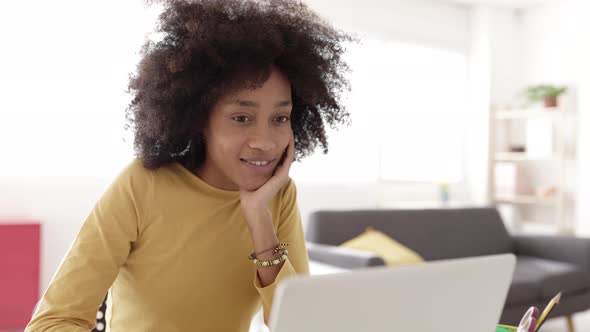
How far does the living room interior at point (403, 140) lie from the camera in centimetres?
362

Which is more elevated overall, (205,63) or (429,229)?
(205,63)

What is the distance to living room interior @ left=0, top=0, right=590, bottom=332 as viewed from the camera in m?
3.62

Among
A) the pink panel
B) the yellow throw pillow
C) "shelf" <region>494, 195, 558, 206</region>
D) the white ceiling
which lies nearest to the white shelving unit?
"shelf" <region>494, 195, 558, 206</region>

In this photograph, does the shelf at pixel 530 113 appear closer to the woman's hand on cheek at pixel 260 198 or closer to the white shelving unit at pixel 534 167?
the white shelving unit at pixel 534 167

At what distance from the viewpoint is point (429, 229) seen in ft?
12.5

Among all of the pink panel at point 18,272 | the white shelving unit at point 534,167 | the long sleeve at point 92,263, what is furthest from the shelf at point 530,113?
the long sleeve at point 92,263

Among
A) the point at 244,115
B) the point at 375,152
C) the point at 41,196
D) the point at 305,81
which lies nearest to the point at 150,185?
the point at 244,115

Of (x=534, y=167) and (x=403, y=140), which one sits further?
(x=534, y=167)

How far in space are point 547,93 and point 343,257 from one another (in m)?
3.38

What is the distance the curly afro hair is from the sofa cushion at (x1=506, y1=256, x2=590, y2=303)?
2.52 metres

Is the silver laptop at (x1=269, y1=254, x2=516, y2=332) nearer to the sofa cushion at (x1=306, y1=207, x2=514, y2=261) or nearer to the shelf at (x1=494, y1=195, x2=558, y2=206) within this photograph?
the sofa cushion at (x1=306, y1=207, x2=514, y2=261)

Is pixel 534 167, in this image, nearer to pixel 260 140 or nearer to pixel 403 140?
pixel 403 140

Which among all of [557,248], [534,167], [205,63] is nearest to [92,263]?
[205,63]

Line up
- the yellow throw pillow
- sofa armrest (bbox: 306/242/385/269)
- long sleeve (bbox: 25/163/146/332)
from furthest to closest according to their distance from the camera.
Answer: the yellow throw pillow → sofa armrest (bbox: 306/242/385/269) → long sleeve (bbox: 25/163/146/332)
